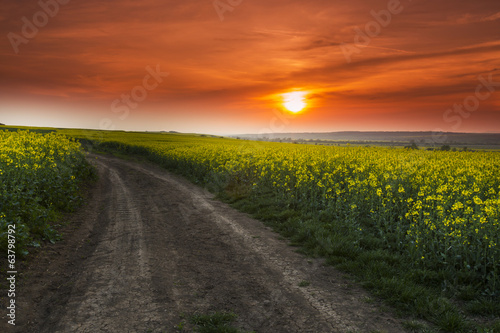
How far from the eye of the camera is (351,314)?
5469mm

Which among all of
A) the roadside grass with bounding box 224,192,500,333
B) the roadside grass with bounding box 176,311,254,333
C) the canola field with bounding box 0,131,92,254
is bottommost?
the roadside grass with bounding box 176,311,254,333

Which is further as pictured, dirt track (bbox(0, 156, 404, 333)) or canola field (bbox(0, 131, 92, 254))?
canola field (bbox(0, 131, 92, 254))

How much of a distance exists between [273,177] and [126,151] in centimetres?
3452

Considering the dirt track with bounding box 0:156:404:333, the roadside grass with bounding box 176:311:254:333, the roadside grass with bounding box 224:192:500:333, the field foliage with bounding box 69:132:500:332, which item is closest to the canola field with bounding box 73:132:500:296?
the field foliage with bounding box 69:132:500:332

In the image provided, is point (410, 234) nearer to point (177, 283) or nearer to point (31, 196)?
point (177, 283)

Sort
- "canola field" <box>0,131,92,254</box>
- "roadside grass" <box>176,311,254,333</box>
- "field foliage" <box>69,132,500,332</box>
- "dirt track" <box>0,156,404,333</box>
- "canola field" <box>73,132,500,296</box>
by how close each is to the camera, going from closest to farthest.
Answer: "roadside grass" <box>176,311,254,333</box> → "dirt track" <box>0,156,404,333</box> → "field foliage" <box>69,132,500,332</box> → "canola field" <box>73,132,500,296</box> → "canola field" <box>0,131,92,254</box>

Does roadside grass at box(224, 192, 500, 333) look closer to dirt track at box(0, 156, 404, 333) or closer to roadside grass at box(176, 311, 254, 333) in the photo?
dirt track at box(0, 156, 404, 333)

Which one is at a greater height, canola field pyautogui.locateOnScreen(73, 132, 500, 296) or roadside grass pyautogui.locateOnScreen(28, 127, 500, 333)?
canola field pyautogui.locateOnScreen(73, 132, 500, 296)

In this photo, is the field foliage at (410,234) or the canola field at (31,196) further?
the canola field at (31,196)

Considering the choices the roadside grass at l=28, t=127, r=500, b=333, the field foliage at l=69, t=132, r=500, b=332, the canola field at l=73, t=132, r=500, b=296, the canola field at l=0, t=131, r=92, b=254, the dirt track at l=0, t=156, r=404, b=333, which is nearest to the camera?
the dirt track at l=0, t=156, r=404, b=333

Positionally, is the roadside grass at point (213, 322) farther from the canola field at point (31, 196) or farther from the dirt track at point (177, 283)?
the canola field at point (31, 196)

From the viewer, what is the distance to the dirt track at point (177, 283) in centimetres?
521

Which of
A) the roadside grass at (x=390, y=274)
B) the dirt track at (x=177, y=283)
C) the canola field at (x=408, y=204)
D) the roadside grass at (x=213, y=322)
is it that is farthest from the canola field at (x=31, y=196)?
the canola field at (x=408, y=204)

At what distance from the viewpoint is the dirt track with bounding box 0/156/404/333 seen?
5.21 metres
